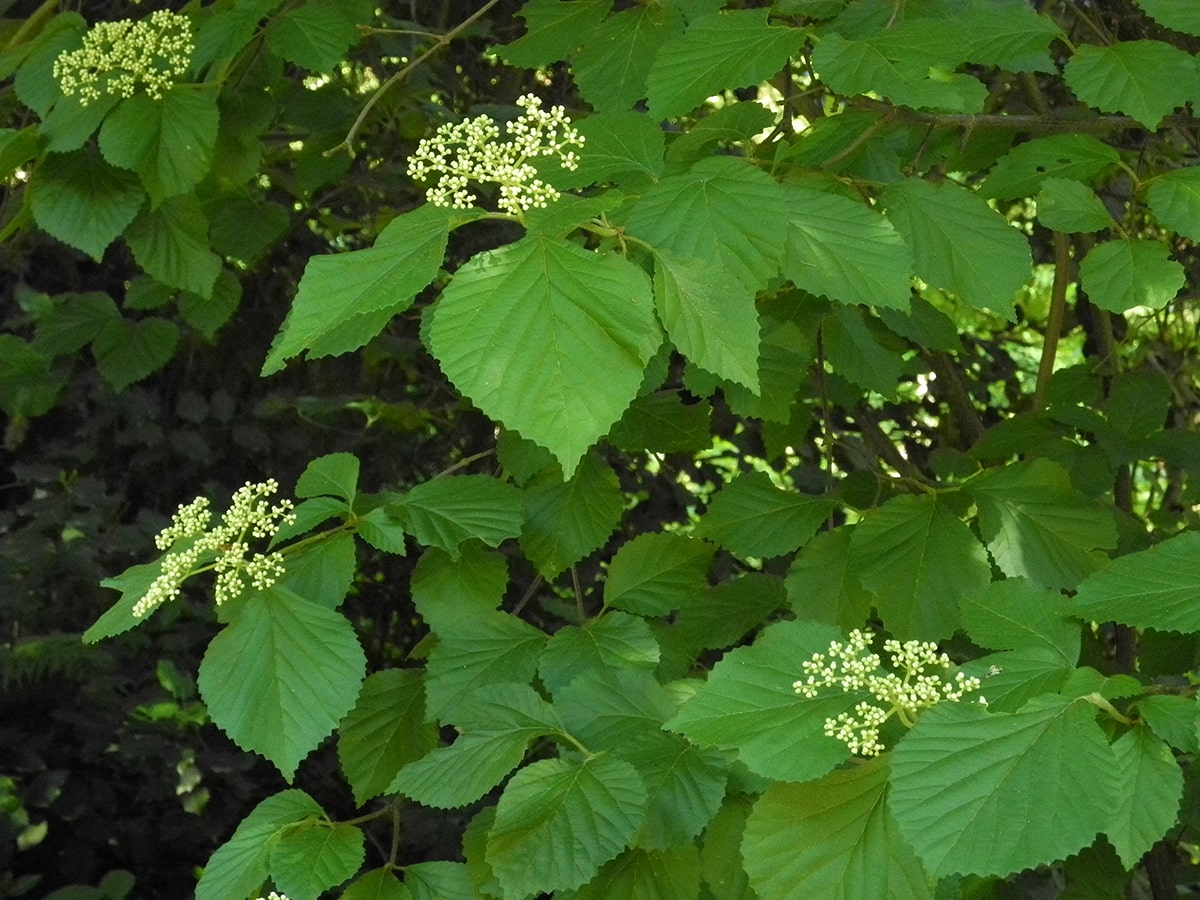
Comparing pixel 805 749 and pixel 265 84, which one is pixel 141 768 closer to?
pixel 265 84

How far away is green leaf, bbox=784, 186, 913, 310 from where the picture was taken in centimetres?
121

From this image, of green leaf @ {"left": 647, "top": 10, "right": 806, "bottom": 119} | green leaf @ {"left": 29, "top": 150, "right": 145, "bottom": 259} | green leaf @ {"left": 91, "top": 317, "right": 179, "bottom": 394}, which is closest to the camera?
green leaf @ {"left": 647, "top": 10, "right": 806, "bottom": 119}

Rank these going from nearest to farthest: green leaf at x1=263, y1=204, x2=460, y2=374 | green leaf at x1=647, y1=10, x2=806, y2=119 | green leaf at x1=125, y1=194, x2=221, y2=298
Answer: green leaf at x1=263, y1=204, x2=460, y2=374
green leaf at x1=647, y1=10, x2=806, y2=119
green leaf at x1=125, y1=194, x2=221, y2=298

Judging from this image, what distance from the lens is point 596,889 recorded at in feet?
3.91

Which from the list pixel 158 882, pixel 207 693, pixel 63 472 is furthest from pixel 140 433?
pixel 207 693

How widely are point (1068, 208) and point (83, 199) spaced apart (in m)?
1.42

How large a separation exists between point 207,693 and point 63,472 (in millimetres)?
2358

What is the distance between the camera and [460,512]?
1471 mm

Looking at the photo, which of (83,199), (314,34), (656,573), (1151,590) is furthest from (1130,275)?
(83,199)

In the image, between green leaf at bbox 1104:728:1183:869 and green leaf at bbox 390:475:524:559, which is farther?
green leaf at bbox 390:475:524:559

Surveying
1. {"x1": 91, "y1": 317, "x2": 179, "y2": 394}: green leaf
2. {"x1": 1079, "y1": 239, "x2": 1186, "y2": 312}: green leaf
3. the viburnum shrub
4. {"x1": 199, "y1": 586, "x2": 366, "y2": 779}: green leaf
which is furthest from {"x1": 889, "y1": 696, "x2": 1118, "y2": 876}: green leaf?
{"x1": 91, "y1": 317, "x2": 179, "y2": 394}: green leaf

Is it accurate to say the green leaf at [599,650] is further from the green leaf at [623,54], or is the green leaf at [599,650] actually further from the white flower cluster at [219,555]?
Answer: the green leaf at [623,54]

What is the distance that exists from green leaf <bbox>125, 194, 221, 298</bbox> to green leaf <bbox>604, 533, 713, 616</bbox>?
98 cm

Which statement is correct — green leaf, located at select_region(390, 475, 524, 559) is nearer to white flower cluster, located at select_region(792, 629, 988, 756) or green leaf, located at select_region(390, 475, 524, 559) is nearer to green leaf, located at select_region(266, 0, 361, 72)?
white flower cluster, located at select_region(792, 629, 988, 756)
